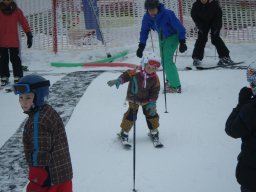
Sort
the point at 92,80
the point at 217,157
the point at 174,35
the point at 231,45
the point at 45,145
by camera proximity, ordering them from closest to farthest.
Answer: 1. the point at 45,145
2. the point at 217,157
3. the point at 174,35
4. the point at 92,80
5. the point at 231,45

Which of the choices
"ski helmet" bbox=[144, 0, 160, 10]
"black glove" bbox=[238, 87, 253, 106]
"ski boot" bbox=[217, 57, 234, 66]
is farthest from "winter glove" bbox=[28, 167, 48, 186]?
"ski boot" bbox=[217, 57, 234, 66]

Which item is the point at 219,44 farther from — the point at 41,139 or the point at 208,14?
the point at 41,139

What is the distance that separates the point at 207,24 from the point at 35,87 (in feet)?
24.5

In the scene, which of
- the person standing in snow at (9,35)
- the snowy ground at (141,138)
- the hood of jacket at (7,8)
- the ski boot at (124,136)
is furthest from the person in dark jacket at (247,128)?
the hood of jacket at (7,8)

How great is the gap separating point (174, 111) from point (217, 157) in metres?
2.00

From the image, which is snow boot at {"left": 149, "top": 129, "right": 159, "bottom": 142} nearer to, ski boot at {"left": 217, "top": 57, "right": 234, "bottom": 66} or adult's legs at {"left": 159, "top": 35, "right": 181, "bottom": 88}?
adult's legs at {"left": 159, "top": 35, "right": 181, "bottom": 88}

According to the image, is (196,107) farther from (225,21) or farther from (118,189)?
(225,21)

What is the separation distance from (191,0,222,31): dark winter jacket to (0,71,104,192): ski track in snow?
255cm

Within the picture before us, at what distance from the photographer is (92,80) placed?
376 inches

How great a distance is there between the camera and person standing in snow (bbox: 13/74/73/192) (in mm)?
3369

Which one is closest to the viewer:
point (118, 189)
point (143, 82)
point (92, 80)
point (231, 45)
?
point (118, 189)

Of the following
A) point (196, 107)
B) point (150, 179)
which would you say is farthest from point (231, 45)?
point (150, 179)

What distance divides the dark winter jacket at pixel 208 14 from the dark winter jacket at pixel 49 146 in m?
7.25

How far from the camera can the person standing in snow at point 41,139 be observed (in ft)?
11.1
